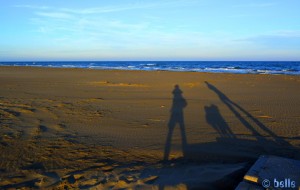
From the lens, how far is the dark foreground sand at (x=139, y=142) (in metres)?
4.69

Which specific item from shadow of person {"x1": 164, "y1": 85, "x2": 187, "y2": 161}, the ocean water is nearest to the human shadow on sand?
shadow of person {"x1": 164, "y1": 85, "x2": 187, "y2": 161}

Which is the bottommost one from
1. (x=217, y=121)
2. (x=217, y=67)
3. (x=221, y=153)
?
(x=221, y=153)

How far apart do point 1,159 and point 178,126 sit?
14.7ft

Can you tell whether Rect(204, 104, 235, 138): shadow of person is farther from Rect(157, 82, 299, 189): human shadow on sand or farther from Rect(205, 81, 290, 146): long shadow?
Rect(205, 81, 290, 146): long shadow

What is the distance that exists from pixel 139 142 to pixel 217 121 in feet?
9.74

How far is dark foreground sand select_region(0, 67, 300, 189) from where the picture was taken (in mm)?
4691

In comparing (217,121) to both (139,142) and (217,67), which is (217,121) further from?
(217,67)

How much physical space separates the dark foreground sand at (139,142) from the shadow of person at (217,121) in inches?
0.9

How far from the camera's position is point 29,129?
758 cm

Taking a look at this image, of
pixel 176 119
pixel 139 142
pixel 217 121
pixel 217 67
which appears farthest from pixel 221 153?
pixel 217 67

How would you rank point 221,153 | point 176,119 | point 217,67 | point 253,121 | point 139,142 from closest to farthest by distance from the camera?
point 221,153 < point 139,142 < point 253,121 < point 176,119 < point 217,67

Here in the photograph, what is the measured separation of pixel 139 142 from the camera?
6.75m

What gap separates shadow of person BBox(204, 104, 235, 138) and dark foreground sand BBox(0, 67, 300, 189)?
24 mm

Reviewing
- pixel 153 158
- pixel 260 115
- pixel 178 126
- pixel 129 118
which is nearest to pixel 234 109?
pixel 260 115
